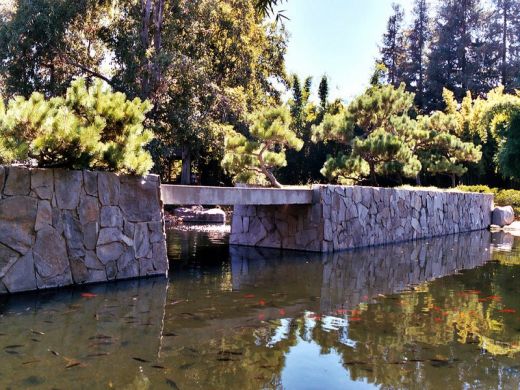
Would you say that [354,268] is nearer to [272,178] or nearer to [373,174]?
[272,178]

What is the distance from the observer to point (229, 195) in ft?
23.4

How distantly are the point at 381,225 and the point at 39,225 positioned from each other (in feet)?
23.3

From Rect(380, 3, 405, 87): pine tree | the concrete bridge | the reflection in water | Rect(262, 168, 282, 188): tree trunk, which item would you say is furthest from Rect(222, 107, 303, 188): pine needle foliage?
Rect(380, 3, 405, 87): pine tree

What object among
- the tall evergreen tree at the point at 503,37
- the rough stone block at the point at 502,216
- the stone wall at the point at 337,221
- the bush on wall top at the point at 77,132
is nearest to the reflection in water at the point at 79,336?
the bush on wall top at the point at 77,132

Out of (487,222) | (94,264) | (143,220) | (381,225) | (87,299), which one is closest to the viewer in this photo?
(87,299)

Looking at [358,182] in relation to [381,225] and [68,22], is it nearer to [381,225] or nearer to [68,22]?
[381,225]

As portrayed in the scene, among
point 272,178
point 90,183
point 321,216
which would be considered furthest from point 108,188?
point 272,178

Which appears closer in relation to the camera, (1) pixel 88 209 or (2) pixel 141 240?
(1) pixel 88 209

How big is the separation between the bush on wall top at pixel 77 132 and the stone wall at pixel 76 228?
0.16m

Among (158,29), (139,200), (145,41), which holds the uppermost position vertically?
(158,29)

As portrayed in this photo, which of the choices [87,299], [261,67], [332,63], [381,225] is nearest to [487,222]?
[381,225]

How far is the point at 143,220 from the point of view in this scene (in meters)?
6.01

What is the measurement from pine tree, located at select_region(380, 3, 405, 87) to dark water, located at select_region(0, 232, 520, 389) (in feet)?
89.1

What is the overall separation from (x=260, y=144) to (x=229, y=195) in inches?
99.6
